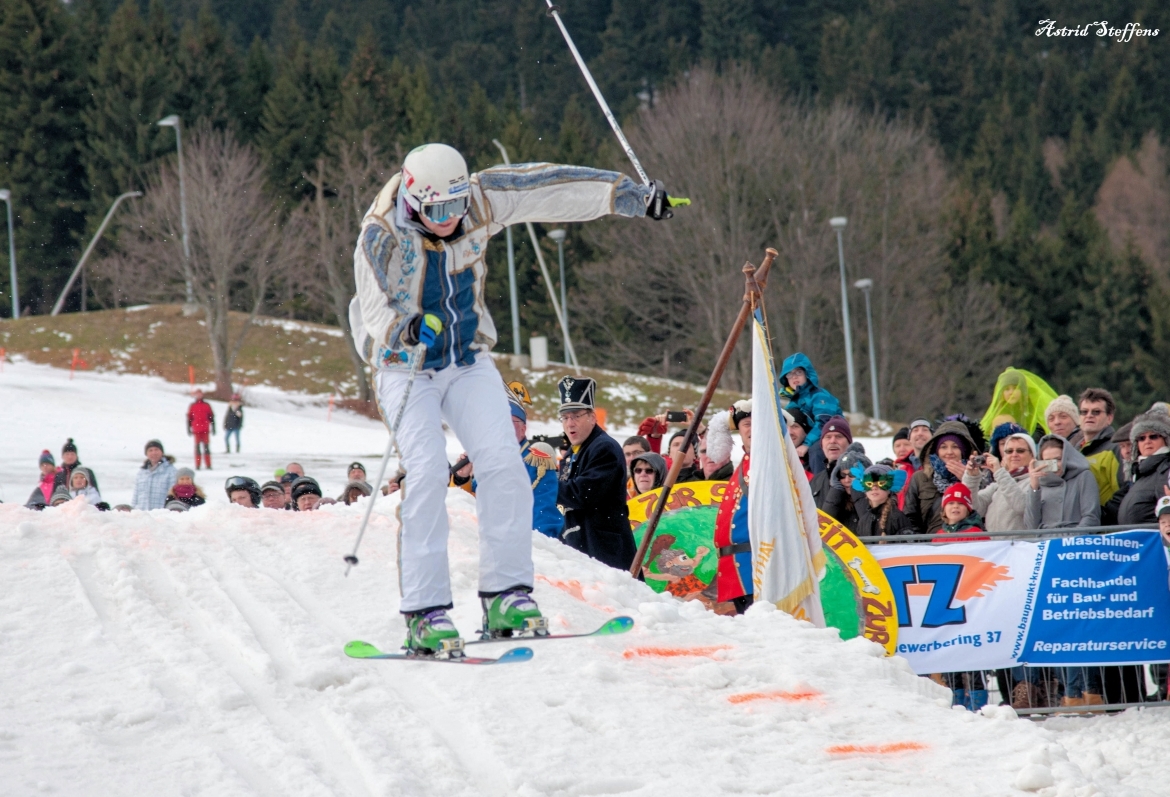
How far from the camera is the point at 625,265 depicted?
1978 inches

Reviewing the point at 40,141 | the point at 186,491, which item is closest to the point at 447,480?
the point at 186,491

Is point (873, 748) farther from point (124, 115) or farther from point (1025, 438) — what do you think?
point (124, 115)

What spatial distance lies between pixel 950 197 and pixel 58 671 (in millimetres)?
59240

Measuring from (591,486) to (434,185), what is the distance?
7.99 ft

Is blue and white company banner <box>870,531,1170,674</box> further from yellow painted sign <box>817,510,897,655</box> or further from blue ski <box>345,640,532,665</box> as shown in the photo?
blue ski <box>345,640,532,665</box>

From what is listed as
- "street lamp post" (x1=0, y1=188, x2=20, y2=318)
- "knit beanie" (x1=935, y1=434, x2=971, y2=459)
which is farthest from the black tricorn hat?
"street lamp post" (x1=0, y1=188, x2=20, y2=318)

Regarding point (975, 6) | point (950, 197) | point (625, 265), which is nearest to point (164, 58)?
point (625, 265)

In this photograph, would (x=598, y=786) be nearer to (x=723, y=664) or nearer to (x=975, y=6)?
(x=723, y=664)

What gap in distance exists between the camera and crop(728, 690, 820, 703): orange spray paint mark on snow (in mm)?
5738

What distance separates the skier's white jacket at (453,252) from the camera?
582 cm

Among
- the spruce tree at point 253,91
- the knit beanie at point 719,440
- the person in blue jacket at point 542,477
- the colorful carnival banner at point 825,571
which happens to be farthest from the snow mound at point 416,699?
the spruce tree at point 253,91

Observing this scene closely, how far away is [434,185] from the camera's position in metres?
5.72

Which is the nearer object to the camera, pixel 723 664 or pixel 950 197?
pixel 723 664

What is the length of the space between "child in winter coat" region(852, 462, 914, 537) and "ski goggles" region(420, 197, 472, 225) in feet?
15.5
